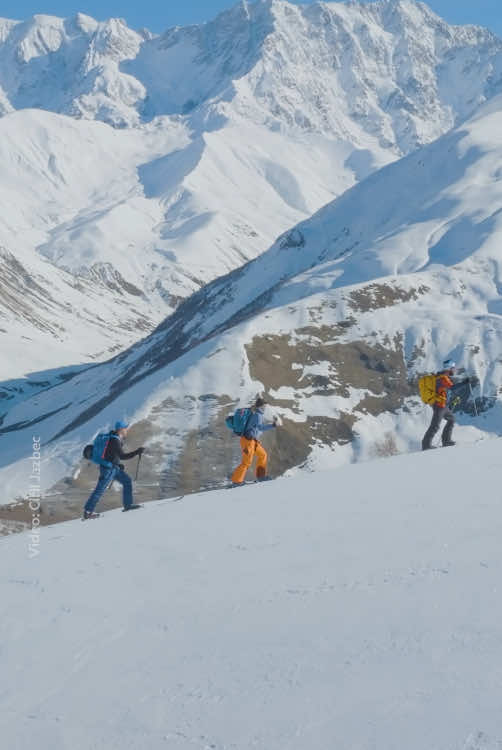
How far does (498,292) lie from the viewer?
355 ft

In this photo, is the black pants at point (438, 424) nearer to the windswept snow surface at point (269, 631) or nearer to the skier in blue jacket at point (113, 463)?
the windswept snow surface at point (269, 631)

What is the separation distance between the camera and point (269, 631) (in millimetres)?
9773

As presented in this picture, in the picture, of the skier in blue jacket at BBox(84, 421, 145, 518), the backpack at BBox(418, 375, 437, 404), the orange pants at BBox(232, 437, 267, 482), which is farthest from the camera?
the backpack at BBox(418, 375, 437, 404)

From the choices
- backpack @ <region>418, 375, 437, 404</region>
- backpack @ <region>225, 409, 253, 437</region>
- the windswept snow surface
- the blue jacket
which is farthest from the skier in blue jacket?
backpack @ <region>418, 375, 437, 404</region>

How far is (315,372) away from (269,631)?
76683mm

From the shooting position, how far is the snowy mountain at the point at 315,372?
7481 cm

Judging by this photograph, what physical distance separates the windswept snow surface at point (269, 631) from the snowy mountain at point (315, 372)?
153 ft

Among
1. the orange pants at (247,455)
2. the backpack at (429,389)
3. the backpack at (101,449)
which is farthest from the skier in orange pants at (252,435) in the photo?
the backpack at (429,389)

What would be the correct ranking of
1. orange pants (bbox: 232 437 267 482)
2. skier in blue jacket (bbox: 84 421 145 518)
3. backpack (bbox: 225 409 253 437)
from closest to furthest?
1. skier in blue jacket (bbox: 84 421 145 518)
2. orange pants (bbox: 232 437 267 482)
3. backpack (bbox: 225 409 253 437)

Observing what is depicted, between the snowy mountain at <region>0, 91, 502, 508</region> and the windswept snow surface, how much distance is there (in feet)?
153

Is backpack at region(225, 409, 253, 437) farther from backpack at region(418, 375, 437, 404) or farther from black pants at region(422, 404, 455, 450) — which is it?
black pants at region(422, 404, 455, 450)

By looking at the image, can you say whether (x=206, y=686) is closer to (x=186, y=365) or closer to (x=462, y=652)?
(x=462, y=652)

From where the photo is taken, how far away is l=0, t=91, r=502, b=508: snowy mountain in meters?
74.8

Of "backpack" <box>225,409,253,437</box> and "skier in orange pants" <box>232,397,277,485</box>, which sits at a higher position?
"backpack" <box>225,409,253,437</box>
